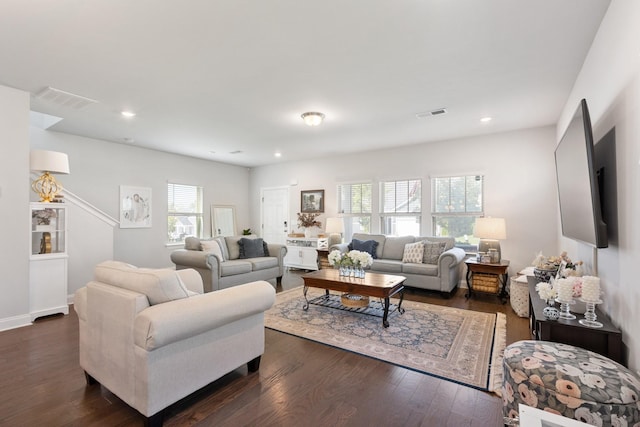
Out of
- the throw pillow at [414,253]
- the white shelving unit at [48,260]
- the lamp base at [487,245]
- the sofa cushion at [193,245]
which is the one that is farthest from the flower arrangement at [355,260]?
the white shelving unit at [48,260]

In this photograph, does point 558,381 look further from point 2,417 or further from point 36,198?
point 36,198

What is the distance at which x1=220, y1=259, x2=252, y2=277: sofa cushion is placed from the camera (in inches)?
187

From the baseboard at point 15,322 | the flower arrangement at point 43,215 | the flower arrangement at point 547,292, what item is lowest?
the baseboard at point 15,322

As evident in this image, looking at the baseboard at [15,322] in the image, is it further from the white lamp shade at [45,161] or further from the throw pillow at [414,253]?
the throw pillow at [414,253]

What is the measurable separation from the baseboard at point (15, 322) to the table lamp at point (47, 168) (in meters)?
1.44

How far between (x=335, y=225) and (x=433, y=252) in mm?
2149

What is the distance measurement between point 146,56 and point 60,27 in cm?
58

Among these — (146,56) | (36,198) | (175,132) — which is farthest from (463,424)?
(36,198)

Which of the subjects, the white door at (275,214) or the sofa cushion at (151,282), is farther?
the white door at (275,214)

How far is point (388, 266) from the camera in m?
5.15

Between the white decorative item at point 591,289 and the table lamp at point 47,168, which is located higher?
the table lamp at point 47,168

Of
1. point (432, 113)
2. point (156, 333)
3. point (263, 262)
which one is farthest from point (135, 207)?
point (432, 113)

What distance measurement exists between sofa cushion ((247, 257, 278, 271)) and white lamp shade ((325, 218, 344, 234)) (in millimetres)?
1457

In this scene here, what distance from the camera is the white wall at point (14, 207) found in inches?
132
